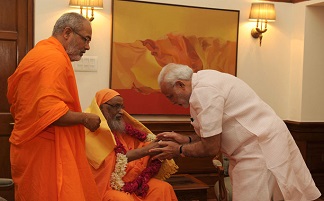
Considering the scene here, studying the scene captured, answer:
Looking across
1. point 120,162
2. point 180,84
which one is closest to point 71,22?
point 180,84

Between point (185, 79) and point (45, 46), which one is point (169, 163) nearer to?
point (185, 79)

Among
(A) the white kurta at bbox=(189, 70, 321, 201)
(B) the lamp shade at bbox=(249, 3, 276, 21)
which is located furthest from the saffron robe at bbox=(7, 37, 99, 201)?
(B) the lamp shade at bbox=(249, 3, 276, 21)

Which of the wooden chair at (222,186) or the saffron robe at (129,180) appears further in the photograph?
the wooden chair at (222,186)

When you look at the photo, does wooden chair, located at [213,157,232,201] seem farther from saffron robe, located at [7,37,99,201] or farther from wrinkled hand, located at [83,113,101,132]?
wrinkled hand, located at [83,113,101,132]

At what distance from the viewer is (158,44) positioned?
14.3 ft

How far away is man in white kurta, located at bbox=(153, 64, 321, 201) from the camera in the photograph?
2.23 metres

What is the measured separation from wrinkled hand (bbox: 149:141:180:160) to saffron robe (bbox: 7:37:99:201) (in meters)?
0.55

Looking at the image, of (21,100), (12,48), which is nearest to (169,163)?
(21,100)

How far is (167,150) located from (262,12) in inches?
98.8

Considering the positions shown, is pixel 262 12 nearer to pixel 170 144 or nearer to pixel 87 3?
pixel 87 3

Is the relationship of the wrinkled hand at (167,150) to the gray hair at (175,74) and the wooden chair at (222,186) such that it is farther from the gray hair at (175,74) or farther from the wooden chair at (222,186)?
the wooden chair at (222,186)

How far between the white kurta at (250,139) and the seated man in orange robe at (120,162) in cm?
84

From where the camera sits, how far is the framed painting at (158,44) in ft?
13.9

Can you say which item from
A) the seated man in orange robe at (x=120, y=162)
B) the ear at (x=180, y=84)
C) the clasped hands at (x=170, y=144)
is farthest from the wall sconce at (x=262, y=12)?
the ear at (x=180, y=84)
